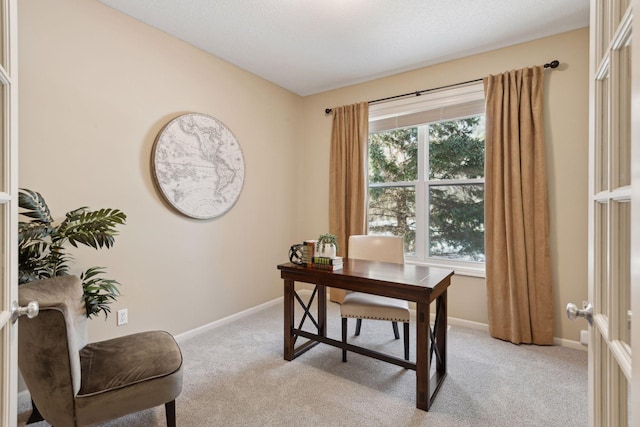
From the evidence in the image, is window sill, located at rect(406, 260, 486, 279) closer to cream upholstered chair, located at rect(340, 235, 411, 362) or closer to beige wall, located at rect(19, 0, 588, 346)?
beige wall, located at rect(19, 0, 588, 346)

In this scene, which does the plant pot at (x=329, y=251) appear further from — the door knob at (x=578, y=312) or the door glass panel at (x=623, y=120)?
the door glass panel at (x=623, y=120)

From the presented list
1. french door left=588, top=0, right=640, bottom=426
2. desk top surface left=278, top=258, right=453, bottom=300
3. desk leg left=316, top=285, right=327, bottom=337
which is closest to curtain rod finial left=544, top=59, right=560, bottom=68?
desk top surface left=278, top=258, right=453, bottom=300

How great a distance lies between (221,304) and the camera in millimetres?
3119

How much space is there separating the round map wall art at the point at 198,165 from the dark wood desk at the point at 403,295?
113cm

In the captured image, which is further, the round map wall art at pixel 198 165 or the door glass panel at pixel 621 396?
the round map wall art at pixel 198 165

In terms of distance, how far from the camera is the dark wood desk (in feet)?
6.01

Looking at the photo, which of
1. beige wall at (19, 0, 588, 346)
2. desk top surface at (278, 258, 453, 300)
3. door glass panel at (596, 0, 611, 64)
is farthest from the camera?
beige wall at (19, 0, 588, 346)

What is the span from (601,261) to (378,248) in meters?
2.04

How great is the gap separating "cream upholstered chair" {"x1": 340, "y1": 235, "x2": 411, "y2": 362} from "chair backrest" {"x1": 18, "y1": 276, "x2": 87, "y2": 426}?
1612 millimetres

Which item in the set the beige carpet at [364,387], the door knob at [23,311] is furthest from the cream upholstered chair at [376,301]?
the door knob at [23,311]

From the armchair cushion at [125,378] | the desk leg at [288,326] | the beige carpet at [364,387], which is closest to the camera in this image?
the armchair cushion at [125,378]

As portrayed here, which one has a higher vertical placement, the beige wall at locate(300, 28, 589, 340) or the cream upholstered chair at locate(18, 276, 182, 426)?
the beige wall at locate(300, 28, 589, 340)

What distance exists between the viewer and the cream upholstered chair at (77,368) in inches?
50.1

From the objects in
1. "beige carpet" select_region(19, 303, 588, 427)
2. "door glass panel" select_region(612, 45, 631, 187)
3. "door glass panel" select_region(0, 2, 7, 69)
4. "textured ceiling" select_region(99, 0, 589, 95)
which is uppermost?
"textured ceiling" select_region(99, 0, 589, 95)
